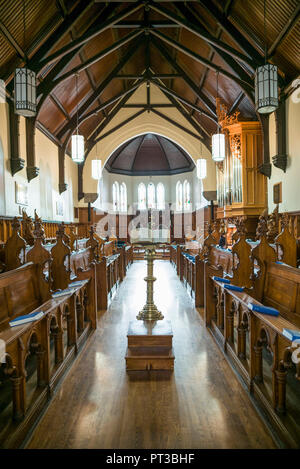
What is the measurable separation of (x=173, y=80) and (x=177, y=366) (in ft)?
38.0

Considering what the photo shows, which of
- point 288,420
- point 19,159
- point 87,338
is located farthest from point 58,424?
point 19,159

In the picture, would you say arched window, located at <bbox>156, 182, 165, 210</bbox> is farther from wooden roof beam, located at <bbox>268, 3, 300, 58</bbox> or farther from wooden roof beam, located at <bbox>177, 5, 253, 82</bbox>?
wooden roof beam, located at <bbox>268, 3, 300, 58</bbox>

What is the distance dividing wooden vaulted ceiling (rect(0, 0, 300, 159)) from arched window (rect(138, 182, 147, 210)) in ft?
25.2

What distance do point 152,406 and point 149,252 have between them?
160cm

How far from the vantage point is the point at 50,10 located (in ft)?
21.6

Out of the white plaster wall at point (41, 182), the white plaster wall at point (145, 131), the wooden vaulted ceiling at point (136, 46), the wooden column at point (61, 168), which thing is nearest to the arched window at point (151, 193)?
the white plaster wall at point (145, 131)

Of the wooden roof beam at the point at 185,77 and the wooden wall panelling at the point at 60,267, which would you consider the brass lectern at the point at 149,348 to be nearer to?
the wooden wall panelling at the point at 60,267

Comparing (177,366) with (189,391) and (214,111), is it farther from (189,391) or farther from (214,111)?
(214,111)

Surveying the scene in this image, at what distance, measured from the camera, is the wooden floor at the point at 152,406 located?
191 centimetres

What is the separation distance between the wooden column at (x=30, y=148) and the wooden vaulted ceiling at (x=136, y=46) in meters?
0.44

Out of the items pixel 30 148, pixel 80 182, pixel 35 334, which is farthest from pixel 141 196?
pixel 35 334

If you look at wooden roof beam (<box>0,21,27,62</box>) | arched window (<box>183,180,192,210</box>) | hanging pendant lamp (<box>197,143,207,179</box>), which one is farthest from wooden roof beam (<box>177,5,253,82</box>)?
arched window (<box>183,180,192,210</box>)

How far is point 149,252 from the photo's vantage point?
11.5ft

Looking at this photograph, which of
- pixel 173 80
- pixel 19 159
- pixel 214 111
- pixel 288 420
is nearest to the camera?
pixel 288 420
